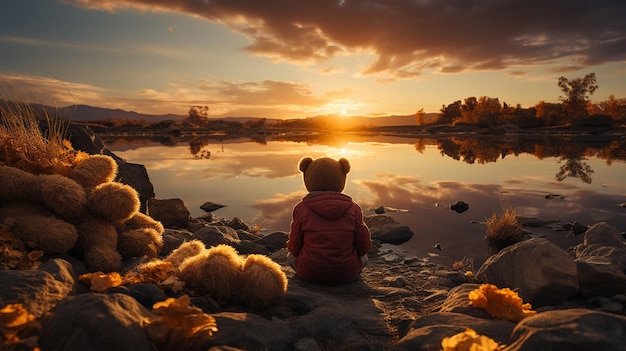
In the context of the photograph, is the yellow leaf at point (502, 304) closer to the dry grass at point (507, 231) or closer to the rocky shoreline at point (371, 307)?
the rocky shoreline at point (371, 307)

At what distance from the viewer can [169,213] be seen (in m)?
9.75

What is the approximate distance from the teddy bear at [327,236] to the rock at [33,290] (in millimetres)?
3054

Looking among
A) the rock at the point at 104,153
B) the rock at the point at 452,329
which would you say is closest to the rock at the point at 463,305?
the rock at the point at 452,329

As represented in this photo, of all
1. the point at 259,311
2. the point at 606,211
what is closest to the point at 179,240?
the point at 259,311

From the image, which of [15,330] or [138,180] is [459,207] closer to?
[138,180]

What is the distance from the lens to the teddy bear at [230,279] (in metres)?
4.06

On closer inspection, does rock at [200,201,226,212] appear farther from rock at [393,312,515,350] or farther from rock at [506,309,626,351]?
rock at [506,309,626,351]

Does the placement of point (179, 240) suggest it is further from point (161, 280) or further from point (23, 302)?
point (23, 302)

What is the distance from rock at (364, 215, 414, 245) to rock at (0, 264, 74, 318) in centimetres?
753

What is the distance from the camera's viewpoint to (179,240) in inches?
272

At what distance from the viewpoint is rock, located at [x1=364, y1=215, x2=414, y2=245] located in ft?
31.3

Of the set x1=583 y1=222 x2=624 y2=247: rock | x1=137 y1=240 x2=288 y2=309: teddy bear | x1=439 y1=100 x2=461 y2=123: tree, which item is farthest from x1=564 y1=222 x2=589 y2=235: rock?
x1=439 y1=100 x2=461 y2=123: tree

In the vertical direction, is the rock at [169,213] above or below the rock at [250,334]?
below

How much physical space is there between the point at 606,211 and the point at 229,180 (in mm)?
14130
